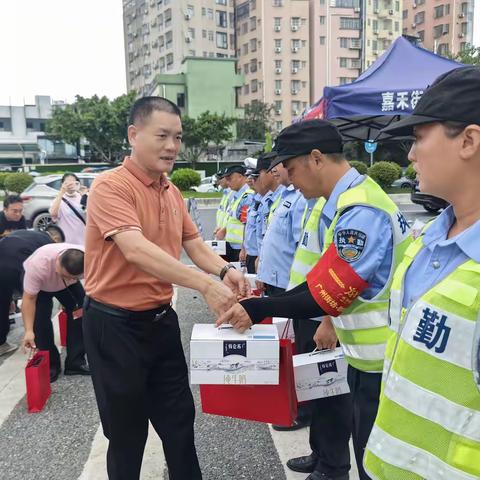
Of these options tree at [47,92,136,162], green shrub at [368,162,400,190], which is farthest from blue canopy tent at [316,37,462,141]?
tree at [47,92,136,162]

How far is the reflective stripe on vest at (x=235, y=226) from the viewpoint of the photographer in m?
6.63

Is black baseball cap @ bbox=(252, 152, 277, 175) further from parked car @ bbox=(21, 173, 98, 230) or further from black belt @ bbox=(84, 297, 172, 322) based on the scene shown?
parked car @ bbox=(21, 173, 98, 230)

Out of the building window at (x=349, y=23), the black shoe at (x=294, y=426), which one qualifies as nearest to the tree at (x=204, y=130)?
the building window at (x=349, y=23)

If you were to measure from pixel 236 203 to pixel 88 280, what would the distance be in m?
4.61

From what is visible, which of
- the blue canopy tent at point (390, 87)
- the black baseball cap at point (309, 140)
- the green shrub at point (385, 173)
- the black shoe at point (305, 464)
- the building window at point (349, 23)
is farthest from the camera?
the building window at point (349, 23)

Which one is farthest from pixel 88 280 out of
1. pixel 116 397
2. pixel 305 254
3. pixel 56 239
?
pixel 56 239

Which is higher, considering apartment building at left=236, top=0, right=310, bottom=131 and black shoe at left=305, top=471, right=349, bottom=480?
apartment building at left=236, top=0, right=310, bottom=131

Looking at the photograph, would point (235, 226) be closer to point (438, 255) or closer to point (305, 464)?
point (305, 464)

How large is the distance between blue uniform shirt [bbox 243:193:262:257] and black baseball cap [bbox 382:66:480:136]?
4.40 metres

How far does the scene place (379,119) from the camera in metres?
7.05

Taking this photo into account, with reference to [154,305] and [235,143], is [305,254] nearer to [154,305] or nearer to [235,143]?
[154,305]

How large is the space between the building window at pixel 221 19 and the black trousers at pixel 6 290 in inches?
2563

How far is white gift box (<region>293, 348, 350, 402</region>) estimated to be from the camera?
225 centimetres

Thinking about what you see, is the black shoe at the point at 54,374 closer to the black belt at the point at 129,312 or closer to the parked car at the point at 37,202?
the black belt at the point at 129,312
